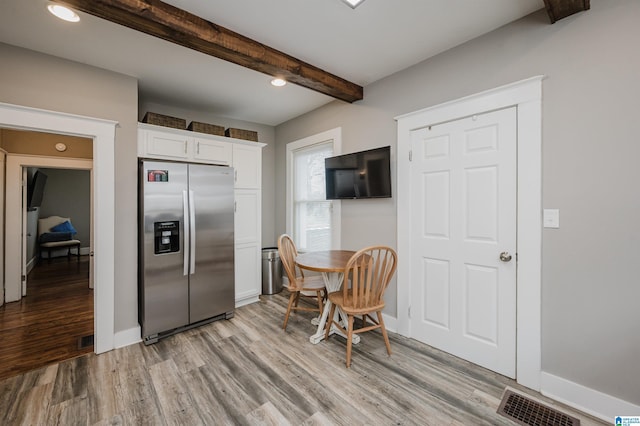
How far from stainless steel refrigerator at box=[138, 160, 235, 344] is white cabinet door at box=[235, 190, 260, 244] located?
14.4 inches

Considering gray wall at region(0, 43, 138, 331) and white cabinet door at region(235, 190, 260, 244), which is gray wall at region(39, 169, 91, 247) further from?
white cabinet door at region(235, 190, 260, 244)

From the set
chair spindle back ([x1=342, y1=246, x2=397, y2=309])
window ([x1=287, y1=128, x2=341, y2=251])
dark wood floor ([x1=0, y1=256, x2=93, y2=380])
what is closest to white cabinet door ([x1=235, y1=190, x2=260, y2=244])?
window ([x1=287, y1=128, x2=341, y2=251])

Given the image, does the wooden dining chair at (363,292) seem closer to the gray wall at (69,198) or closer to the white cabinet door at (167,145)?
the white cabinet door at (167,145)

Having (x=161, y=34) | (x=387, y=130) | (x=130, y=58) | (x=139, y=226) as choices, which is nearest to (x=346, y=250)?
(x=387, y=130)

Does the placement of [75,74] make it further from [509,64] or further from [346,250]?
[509,64]

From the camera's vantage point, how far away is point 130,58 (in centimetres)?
240

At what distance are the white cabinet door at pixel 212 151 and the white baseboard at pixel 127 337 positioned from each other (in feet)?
6.35

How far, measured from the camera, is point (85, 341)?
8.83 feet

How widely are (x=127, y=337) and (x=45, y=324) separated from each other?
1295 mm

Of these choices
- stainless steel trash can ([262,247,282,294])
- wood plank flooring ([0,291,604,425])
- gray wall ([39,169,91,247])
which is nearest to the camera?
wood plank flooring ([0,291,604,425])

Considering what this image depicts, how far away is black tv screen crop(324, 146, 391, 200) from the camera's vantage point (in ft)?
9.27

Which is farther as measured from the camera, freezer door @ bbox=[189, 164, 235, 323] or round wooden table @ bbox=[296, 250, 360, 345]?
freezer door @ bbox=[189, 164, 235, 323]

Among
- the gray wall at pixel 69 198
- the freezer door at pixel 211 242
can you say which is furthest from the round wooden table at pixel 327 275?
the gray wall at pixel 69 198

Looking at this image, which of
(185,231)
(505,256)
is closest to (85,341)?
(185,231)
